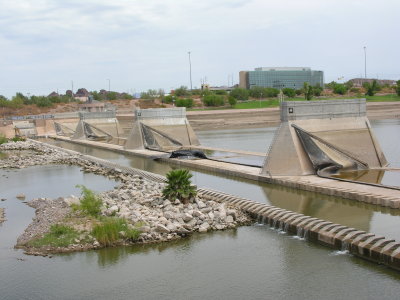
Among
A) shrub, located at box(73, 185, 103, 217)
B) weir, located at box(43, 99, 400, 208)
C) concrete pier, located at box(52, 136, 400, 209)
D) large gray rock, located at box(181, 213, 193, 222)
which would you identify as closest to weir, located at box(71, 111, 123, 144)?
concrete pier, located at box(52, 136, 400, 209)

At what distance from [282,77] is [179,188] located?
135 m

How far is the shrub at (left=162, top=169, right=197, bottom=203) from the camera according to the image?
17.7 meters

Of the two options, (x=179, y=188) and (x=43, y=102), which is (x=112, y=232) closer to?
(x=179, y=188)

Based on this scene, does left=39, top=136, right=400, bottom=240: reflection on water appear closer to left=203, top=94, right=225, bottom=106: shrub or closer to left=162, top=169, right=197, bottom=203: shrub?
left=162, top=169, right=197, bottom=203: shrub

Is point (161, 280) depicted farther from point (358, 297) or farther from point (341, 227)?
point (341, 227)

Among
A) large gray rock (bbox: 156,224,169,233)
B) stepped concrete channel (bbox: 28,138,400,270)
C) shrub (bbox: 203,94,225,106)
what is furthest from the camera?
shrub (bbox: 203,94,225,106)

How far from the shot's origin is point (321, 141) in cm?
2353

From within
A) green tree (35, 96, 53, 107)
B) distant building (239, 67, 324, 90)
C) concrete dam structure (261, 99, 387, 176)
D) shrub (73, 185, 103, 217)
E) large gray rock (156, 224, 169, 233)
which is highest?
distant building (239, 67, 324, 90)

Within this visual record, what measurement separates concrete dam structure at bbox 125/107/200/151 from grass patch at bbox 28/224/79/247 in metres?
27.3

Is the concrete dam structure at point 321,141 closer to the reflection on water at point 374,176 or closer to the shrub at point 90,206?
the reflection on water at point 374,176

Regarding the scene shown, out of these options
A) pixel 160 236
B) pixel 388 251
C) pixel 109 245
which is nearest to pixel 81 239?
pixel 109 245

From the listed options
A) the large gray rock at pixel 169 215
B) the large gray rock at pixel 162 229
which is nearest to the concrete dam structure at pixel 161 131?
the large gray rock at pixel 169 215

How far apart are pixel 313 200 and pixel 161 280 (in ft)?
28.3

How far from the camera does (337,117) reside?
2488cm
